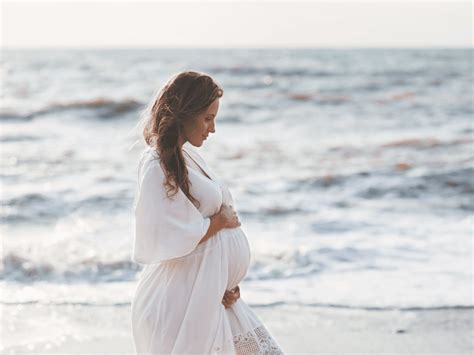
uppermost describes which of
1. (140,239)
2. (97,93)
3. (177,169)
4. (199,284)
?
(177,169)

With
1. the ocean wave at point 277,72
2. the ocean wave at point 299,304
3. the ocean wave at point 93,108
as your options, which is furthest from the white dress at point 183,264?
the ocean wave at point 277,72

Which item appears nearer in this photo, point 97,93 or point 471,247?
point 471,247

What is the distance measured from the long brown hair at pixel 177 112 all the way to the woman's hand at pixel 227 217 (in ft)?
0.42


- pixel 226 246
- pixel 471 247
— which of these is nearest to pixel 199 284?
pixel 226 246

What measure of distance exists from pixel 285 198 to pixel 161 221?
22.9ft

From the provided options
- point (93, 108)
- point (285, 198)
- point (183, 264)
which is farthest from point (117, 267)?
point (93, 108)

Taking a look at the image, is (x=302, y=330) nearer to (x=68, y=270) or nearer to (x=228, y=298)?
(x=228, y=298)

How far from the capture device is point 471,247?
727 cm

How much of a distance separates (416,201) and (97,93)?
51.6 feet

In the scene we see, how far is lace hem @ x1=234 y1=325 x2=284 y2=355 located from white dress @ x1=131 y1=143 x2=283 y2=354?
0.03 metres

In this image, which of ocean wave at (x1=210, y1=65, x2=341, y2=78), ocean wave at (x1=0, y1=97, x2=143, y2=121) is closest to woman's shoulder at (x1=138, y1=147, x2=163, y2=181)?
ocean wave at (x1=0, y1=97, x2=143, y2=121)

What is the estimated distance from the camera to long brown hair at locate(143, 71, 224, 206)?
2.77 meters

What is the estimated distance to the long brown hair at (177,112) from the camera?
2766 millimetres

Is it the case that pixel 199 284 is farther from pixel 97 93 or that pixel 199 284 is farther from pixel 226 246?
pixel 97 93
